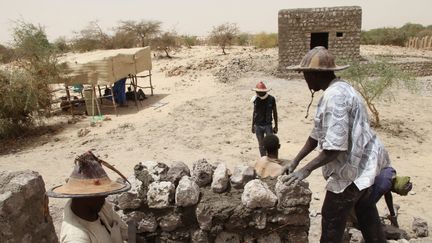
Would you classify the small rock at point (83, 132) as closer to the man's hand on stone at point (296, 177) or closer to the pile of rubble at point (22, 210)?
the pile of rubble at point (22, 210)

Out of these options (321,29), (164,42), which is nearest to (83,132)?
(321,29)

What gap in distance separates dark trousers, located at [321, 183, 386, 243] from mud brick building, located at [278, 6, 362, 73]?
13.5 metres

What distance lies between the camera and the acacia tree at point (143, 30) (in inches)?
1179

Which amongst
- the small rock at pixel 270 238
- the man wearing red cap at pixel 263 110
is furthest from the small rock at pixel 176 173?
the man wearing red cap at pixel 263 110

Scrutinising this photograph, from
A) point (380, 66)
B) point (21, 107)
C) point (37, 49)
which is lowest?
point (21, 107)

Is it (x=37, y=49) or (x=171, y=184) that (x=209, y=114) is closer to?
(x=37, y=49)

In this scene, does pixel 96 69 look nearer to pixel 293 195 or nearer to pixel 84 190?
pixel 293 195

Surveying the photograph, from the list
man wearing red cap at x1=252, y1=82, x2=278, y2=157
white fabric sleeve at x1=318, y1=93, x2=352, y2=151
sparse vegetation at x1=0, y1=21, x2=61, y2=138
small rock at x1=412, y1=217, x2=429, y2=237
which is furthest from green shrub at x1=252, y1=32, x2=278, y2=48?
white fabric sleeve at x1=318, y1=93, x2=352, y2=151

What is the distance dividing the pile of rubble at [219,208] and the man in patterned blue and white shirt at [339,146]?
1.01 feet

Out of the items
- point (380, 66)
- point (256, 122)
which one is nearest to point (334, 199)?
point (256, 122)

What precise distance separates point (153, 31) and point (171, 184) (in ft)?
91.5

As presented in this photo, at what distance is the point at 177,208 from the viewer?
3.33 m

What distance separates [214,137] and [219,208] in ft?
21.9

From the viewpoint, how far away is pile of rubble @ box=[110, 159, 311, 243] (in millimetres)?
3240
